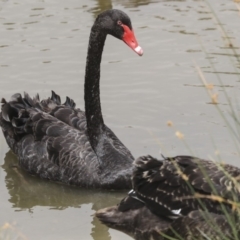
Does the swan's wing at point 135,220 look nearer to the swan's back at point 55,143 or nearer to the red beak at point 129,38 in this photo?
the swan's back at point 55,143

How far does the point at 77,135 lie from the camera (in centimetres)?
759

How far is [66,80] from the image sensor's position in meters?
9.13

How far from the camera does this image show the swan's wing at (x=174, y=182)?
17.3 feet

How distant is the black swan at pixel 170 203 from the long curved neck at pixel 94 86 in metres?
1.78

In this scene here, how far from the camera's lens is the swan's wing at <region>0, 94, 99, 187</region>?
732cm

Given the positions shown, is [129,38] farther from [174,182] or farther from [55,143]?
[174,182]

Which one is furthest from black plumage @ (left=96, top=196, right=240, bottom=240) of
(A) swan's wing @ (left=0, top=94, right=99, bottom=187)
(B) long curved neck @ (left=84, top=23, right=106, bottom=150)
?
(B) long curved neck @ (left=84, top=23, right=106, bottom=150)

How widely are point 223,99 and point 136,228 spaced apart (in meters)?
3.29

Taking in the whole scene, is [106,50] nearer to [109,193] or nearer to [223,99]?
[223,99]

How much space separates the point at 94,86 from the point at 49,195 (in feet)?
3.36

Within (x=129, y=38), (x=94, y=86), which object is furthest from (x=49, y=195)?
(x=129, y=38)

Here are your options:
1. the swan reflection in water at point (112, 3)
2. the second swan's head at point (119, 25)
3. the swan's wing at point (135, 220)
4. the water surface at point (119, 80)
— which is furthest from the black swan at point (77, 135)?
the swan reflection in water at point (112, 3)

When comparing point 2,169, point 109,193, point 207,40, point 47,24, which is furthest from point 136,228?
point 47,24

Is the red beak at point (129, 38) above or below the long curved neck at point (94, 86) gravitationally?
above
